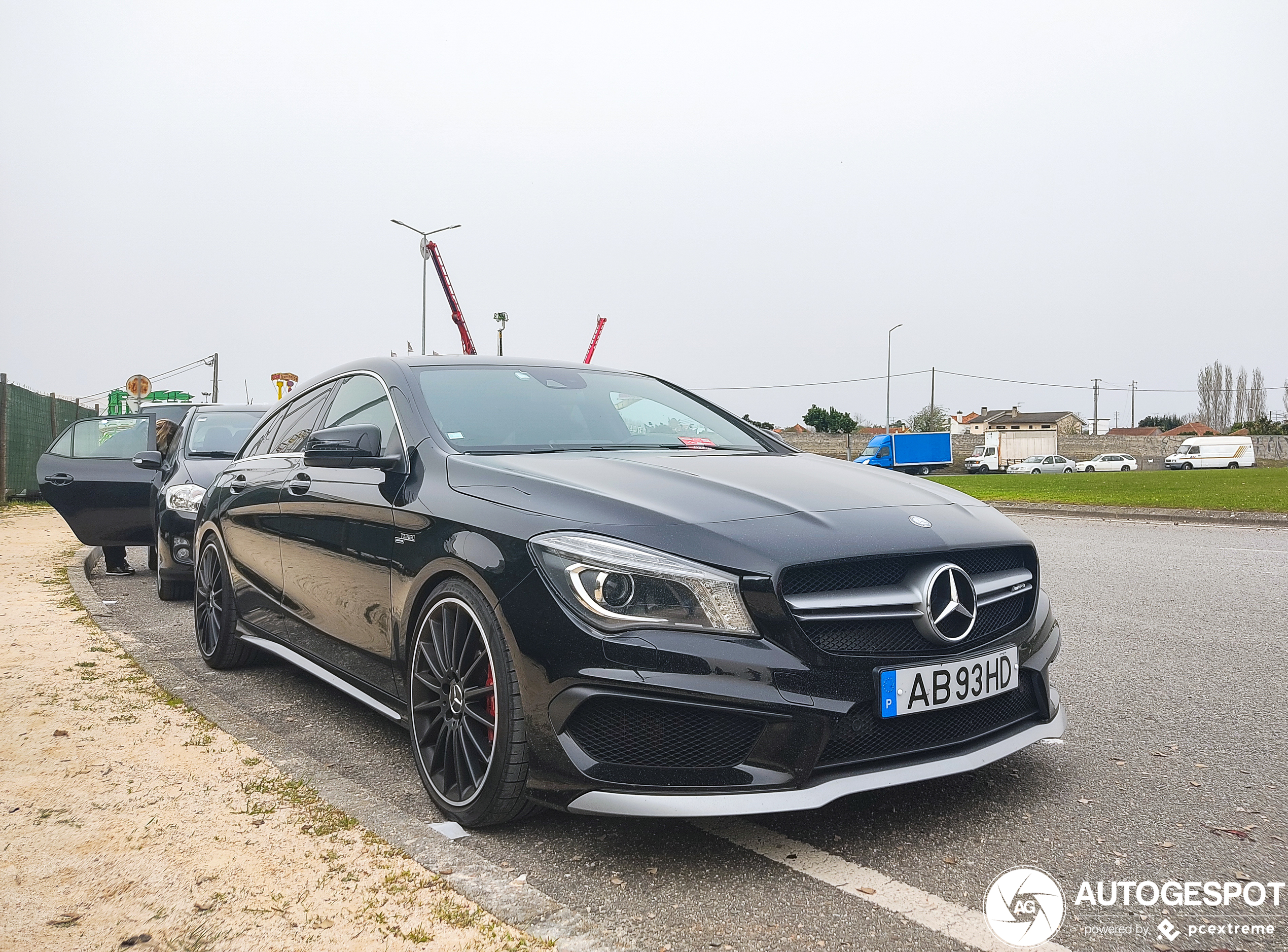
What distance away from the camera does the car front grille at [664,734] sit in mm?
2688

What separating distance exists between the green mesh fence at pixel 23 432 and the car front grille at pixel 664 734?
1692cm

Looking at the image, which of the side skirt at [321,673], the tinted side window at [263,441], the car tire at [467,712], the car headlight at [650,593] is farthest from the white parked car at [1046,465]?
the car headlight at [650,593]

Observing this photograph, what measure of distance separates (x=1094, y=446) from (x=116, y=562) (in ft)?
266

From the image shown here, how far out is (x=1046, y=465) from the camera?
62219 mm

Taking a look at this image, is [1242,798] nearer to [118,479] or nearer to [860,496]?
[860,496]

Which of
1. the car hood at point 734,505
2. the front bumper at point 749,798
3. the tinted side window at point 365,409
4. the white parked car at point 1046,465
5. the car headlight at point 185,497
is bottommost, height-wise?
the white parked car at point 1046,465

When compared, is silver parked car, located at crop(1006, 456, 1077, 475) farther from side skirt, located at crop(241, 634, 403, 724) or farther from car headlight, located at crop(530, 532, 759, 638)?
car headlight, located at crop(530, 532, 759, 638)

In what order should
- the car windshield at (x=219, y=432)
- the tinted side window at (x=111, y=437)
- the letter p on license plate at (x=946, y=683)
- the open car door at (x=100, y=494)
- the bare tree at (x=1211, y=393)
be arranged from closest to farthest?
the letter p on license plate at (x=946, y=683), the car windshield at (x=219, y=432), the open car door at (x=100, y=494), the tinted side window at (x=111, y=437), the bare tree at (x=1211, y=393)

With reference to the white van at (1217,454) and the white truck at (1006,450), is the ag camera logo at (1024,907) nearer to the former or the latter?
the white truck at (1006,450)

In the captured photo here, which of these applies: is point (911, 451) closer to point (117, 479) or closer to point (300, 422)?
point (117, 479)

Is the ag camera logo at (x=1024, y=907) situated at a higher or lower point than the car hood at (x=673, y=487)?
lower

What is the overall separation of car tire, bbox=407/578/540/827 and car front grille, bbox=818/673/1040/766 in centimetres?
87

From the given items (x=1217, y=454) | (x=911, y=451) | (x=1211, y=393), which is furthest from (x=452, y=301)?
(x=1211, y=393)

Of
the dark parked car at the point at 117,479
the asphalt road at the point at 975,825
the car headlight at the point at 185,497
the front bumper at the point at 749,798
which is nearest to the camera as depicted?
the asphalt road at the point at 975,825
